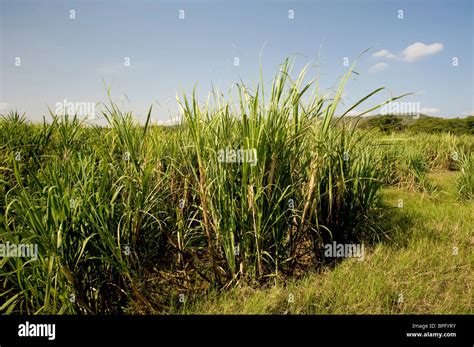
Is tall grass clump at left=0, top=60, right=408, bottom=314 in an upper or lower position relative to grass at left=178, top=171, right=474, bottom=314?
upper

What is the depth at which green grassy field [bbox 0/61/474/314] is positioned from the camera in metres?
1.73

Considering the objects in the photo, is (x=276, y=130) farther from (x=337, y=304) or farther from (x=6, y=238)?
(x=6, y=238)

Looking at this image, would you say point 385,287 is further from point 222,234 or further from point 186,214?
point 186,214

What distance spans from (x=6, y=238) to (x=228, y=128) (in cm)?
138

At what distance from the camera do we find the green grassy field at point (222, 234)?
1727 millimetres

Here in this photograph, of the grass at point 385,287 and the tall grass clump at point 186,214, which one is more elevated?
the tall grass clump at point 186,214

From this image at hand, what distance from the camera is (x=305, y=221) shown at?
2.24 meters

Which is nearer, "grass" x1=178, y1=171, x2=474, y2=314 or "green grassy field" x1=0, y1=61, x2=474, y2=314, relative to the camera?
"green grassy field" x1=0, y1=61, x2=474, y2=314

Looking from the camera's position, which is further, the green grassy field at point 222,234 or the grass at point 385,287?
the grass at point 385,287

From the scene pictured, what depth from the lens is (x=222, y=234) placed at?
201 cm

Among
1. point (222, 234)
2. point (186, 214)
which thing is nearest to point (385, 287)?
point (222, 234)
